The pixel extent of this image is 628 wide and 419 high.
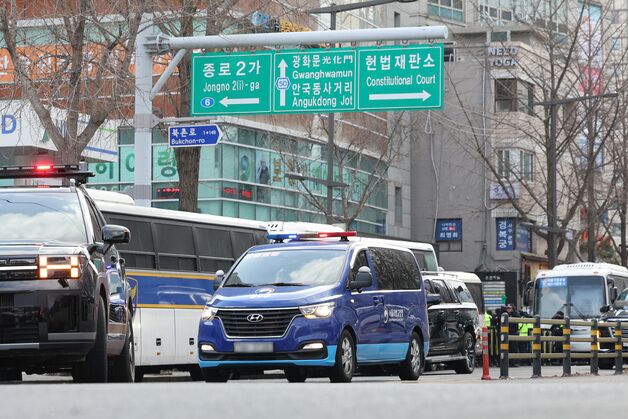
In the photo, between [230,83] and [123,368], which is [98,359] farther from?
[230,83]

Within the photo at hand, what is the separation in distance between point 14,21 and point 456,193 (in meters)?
51.9

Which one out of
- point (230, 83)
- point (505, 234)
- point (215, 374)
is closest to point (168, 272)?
point (230, 83)

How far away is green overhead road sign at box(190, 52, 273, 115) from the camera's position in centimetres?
2802

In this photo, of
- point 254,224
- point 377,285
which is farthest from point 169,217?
point 377,285

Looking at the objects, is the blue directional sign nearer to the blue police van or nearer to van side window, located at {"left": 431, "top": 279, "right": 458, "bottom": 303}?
the blue police van

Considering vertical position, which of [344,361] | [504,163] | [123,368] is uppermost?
[504,163]

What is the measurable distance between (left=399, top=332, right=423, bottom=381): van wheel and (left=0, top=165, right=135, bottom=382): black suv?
280 inches

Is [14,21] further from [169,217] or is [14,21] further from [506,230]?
[506,230]

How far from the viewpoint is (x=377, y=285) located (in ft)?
68.5

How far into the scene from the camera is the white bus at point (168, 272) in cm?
2375

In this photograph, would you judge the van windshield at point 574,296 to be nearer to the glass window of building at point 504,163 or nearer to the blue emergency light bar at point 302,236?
the glass window of building at point 504,163

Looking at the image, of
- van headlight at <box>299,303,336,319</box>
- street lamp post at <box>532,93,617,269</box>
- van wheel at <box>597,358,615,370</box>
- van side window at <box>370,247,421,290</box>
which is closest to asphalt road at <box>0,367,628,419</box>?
van headlight at <box>299,303,336,319</box>

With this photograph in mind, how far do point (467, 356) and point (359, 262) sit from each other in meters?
9.65

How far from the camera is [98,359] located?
13.7 m
